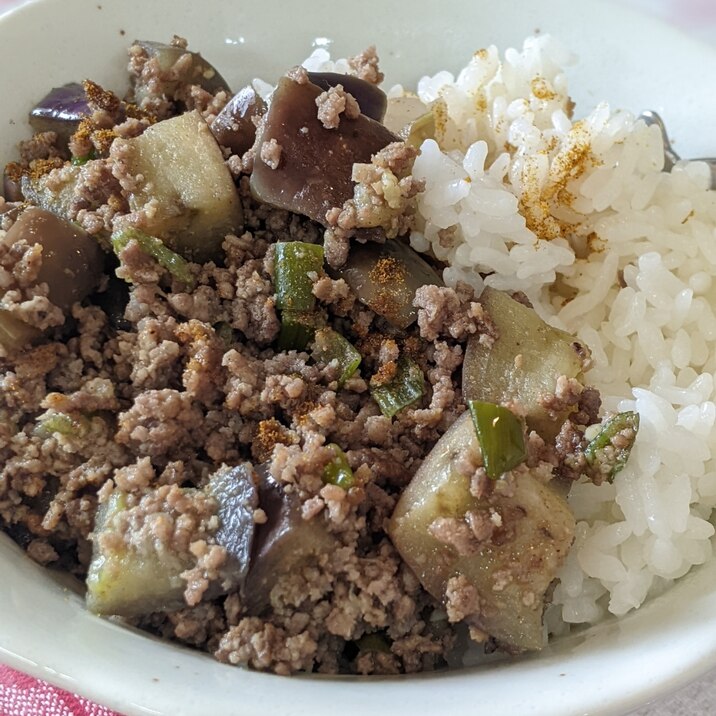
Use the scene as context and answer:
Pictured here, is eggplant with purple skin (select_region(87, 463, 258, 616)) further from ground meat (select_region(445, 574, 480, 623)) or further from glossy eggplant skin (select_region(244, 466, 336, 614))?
ground meat (select_region(445, 574, 480, 623))

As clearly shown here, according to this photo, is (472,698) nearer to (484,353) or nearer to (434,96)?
(484,353)

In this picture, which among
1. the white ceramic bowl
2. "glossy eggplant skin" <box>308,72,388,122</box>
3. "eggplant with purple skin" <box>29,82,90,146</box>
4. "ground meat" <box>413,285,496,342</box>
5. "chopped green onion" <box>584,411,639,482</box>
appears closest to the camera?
the white ceramic bowl

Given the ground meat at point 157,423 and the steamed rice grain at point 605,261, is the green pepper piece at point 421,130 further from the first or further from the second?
the ground meat at point 157,423

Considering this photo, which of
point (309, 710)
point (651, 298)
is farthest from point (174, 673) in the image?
point (651, 298)

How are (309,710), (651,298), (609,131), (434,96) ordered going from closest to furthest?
(309,710) < (651,298) < (609,131) < (434,96)

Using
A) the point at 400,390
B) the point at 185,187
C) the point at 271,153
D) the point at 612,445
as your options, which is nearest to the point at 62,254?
the point at 185,187

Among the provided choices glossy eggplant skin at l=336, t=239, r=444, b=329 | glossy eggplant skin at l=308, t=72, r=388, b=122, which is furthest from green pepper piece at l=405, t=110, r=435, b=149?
glossy eggplant skin at l=336, t=239, r=444, b=329
